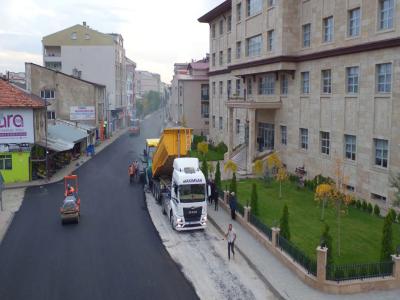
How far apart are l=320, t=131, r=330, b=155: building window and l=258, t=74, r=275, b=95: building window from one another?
8850 mm

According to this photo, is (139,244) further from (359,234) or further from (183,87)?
(183,87)

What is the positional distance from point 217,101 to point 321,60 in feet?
88.3

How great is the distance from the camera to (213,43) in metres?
60.6

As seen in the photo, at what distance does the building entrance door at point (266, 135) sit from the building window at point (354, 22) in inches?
549

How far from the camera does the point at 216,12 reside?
55875mm

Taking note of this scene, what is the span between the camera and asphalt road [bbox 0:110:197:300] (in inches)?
716

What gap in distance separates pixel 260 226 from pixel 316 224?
4.07m

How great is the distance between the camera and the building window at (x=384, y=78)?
89.9 ft

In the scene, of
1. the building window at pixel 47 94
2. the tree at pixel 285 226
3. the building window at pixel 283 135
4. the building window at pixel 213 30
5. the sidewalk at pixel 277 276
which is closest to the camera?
the sidewalk at pixel 277 276

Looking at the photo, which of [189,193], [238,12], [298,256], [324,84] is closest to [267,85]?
[238,12]

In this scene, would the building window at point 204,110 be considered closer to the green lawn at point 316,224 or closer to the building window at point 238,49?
the building window at point 238,49

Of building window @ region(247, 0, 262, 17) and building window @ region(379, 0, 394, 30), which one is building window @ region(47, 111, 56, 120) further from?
building window @ region(379, 0, 394, 30)

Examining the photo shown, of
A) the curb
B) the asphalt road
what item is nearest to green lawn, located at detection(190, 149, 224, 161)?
the asphalt road

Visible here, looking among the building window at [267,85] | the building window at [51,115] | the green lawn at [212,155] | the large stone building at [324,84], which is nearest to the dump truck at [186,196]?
the large stone building at [324,84]
